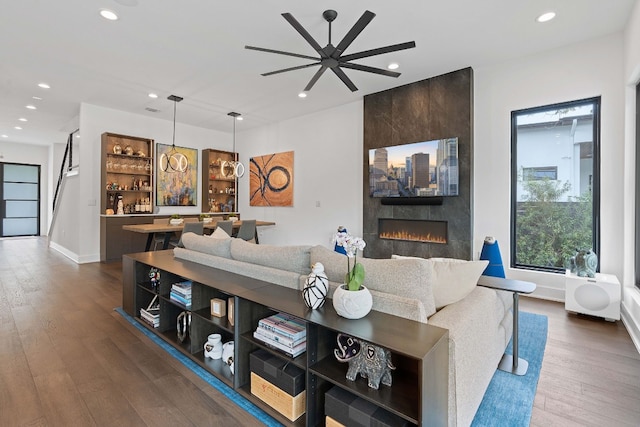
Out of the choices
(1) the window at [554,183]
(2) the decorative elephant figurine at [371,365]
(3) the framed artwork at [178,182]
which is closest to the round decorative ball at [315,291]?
(2) the decorative elephant figurine at [371,365]

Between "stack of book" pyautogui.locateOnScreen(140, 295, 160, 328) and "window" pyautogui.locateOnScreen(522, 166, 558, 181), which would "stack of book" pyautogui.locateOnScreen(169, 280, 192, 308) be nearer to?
"stack of book" pyautogui.locateOnScreen(140, 295, 160, 328)

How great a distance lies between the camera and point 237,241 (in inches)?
99.0

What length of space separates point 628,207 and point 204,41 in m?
4.84

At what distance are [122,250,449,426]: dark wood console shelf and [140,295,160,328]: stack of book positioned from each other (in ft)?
0.92

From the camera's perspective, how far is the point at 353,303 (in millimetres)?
1422

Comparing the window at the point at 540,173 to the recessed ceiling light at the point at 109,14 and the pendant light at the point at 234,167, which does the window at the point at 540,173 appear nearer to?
the pendant light at the point at 234,167

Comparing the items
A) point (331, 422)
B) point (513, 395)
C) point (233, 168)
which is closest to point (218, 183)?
point (233, 168)

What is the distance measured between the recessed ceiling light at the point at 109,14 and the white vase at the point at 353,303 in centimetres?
353

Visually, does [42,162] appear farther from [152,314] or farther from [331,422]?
[331,422]

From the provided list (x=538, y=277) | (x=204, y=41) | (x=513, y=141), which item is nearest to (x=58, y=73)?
(x=204, y=41)

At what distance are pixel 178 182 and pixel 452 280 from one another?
675 centimetres

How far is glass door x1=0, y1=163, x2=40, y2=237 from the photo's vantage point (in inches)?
372

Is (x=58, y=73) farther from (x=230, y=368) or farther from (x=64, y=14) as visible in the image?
(x=230, y=368)

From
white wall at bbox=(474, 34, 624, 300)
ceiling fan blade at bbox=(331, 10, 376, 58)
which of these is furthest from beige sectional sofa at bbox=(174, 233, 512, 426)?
white wall at bbox=(474, 34, 624, 300)
